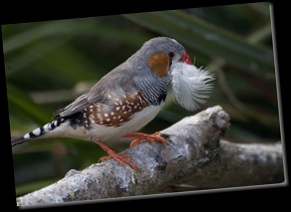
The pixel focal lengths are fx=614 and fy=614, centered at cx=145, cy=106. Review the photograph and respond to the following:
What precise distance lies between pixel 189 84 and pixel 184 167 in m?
0.27

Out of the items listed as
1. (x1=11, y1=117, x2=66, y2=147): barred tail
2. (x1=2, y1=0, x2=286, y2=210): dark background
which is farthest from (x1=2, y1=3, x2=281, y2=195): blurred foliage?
(x1=11, y1=117, x2=66, y2=147): barred tail

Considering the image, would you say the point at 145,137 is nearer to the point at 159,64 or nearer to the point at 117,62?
the point at 159,64

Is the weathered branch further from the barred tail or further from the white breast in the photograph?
the barred tail

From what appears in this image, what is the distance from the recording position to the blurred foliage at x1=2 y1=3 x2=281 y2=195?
2.40m

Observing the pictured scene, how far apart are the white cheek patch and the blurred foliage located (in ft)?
0.94

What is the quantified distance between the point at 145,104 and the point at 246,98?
1.05 m

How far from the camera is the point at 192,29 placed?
2354mm

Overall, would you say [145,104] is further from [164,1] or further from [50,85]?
[50,85]

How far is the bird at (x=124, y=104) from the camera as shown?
201 centimetres

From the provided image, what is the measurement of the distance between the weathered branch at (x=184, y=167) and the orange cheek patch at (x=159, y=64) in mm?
193

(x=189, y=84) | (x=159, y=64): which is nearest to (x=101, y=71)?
(x=159, y=64)

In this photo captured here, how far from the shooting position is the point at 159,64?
6.81 ft

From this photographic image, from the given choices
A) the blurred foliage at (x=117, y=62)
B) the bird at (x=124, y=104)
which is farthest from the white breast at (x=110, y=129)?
the blurred foliage at (x=117, y=62)

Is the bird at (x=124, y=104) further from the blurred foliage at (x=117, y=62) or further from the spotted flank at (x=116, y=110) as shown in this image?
the blurred foliage at (x=117, y=62)
